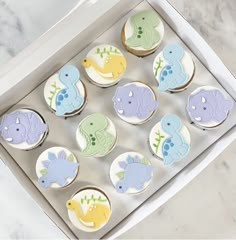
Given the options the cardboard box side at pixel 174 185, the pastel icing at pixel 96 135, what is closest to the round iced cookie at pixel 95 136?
the pastel icing at pixel 96 135

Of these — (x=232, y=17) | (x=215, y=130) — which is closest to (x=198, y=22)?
(x=232, y=17)

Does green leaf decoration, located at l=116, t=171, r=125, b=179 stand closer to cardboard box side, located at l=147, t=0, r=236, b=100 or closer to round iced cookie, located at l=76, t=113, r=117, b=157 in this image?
round iced cookie, located at l=76, t=113, r=117, b=157

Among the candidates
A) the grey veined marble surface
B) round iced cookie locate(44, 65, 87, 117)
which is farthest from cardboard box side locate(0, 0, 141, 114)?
the grey veined marble surface

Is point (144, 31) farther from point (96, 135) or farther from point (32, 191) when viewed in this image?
point (32, 191)

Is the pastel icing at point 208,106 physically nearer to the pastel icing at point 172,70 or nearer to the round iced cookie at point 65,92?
the pastel icing at point 172,70

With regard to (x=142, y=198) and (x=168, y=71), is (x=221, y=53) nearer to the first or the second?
(x=168, y=71)

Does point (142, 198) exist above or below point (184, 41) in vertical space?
below

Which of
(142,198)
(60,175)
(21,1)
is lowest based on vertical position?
(142,198)
